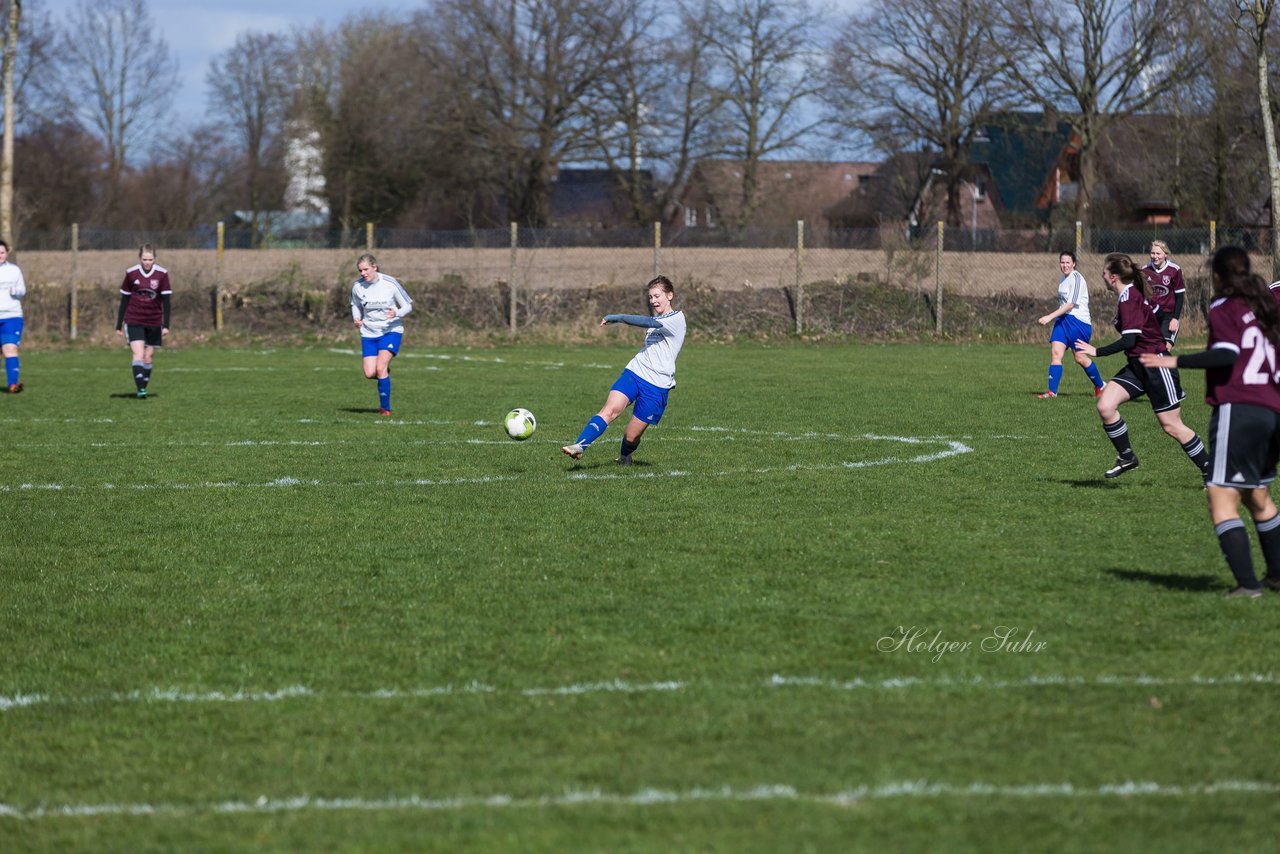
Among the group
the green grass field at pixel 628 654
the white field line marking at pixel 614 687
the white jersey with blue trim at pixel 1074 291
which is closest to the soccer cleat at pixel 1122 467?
the green grass field at pixel 628 654

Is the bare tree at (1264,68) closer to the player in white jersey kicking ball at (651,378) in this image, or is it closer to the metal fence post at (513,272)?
the metal fence post at (513,272)

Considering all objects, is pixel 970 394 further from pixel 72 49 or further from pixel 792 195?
pixel 72 49

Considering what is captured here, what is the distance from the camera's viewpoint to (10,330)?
63.5ft

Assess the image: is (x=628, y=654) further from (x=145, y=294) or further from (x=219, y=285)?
(x=219, y=285)

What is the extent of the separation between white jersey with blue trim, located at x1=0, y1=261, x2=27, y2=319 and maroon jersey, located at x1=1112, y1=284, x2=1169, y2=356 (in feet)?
47.9

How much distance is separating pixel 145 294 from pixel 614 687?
14589mm

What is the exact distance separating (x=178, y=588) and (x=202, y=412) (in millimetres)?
9626

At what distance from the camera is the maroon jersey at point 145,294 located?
719 inches

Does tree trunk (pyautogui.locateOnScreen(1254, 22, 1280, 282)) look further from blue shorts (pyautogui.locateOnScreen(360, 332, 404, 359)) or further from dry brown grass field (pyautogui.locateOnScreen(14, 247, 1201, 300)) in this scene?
blue shorts (pyautogui.locateOnScreen(360, 332, 404, 359))

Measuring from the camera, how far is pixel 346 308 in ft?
108

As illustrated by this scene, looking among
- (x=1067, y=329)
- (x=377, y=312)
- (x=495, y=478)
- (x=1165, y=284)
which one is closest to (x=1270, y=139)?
(x=1067, y=329)

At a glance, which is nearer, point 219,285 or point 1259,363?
point 1259,363

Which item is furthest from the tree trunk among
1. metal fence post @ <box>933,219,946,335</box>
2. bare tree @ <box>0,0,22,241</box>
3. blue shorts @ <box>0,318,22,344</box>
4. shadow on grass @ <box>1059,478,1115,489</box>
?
bare tree @ <box>0,0,22,241</box>
